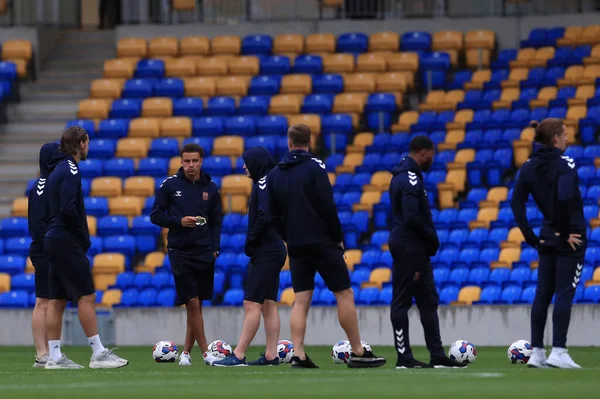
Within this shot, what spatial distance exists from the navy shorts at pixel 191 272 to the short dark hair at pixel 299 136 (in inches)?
79.8

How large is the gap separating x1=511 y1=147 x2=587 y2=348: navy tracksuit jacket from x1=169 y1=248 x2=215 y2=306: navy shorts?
3268 millimetres

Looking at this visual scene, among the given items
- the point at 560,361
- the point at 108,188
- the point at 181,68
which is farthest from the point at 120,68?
the point at 560,361

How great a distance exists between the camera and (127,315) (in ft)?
66.6

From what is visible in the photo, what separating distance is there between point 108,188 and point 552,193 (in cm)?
1446

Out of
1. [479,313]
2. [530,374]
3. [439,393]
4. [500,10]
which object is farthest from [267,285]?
[500,10]

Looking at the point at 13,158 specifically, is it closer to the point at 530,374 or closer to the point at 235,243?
the point at 235,243

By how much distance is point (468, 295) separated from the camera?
19703mm

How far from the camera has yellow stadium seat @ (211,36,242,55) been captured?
29.2 meters

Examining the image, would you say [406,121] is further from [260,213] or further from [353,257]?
[260,213]

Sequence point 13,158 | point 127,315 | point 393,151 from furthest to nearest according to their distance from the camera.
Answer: point 13,158
point 393,151
point 127,315

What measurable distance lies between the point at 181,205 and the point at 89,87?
16771mm

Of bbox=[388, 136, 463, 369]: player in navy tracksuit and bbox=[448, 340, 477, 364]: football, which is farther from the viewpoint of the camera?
bbox=[448, 340, 477, 364]: football

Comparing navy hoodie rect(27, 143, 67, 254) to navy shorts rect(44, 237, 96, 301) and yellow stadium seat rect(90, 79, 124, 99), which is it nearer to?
navy shorts rect(44, 237, 96, 301)

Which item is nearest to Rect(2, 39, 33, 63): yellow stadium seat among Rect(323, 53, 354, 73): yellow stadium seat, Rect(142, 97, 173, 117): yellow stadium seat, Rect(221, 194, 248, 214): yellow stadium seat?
Rect(142, 97, 173, 117): yellow stadium seat
